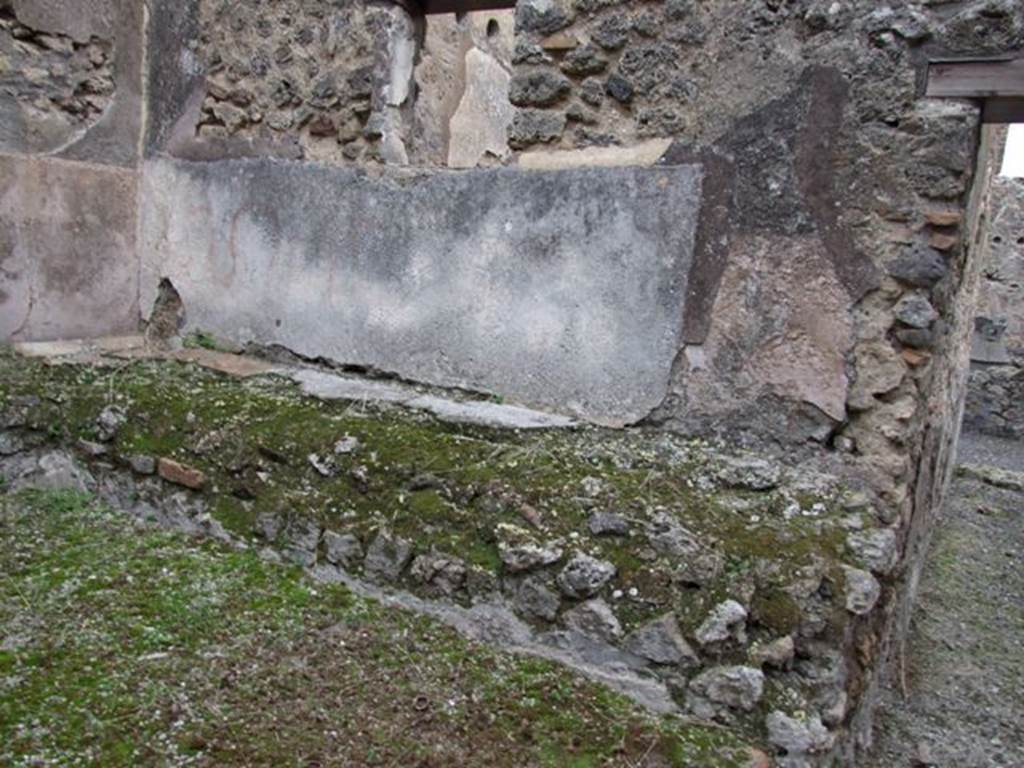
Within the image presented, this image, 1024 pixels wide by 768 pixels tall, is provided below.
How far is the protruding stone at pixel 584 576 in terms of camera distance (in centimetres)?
219

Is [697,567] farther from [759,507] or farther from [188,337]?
[188,337]

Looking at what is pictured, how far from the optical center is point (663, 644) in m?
2.09

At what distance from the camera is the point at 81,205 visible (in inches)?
151

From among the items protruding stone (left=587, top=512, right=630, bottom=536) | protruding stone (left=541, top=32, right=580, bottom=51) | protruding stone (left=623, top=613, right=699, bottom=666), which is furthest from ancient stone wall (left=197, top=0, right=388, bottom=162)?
protruding stone (left=623, top=613, right=699, bottom=666)

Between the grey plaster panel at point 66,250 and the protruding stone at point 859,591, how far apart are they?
344cm

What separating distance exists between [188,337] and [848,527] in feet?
9.93

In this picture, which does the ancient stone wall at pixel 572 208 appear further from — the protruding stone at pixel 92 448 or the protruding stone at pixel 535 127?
the protruding stone at pixel 92 448

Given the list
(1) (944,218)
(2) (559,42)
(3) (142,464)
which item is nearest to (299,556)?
(3) (142,464)

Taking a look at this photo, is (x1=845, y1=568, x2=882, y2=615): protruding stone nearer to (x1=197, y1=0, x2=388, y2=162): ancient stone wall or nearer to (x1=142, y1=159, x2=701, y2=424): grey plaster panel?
(x1=142, y1=159, x2=701, y2=424): grey plaster panel

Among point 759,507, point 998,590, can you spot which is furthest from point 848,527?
point 998,590

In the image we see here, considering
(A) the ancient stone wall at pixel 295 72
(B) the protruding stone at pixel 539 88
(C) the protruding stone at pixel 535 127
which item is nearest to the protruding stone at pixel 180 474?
(A) the ancient stone wall at pixel 295 72

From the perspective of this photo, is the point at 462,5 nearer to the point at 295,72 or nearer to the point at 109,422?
the point at 295,72

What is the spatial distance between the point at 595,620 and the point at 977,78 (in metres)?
1.82

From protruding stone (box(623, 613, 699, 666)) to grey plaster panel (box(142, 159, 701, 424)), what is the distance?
89 centimetres
